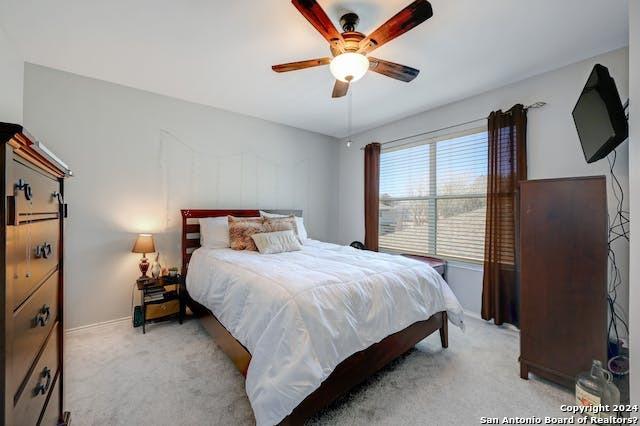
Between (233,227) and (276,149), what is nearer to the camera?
(233,227)

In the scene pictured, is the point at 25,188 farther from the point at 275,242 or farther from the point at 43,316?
the point at 275,242

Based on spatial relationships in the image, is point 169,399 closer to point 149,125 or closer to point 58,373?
point 58,373

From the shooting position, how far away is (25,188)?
879 millimetres

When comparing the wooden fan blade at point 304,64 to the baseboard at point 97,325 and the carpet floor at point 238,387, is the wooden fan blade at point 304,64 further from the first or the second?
the baseboard at point 97,325

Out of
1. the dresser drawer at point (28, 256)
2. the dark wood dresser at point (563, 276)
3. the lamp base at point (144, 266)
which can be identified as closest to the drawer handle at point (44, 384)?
the dresser drawer at point (28, 256)

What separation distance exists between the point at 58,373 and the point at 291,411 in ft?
4.02

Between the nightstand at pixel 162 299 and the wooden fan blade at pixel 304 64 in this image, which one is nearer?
the wooden fan blade at pixel 304 64

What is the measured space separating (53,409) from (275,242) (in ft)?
6.23

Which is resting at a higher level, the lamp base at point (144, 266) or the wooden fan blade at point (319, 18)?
the wooden fan blade at point (319, 18)

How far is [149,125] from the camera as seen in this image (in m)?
3.15

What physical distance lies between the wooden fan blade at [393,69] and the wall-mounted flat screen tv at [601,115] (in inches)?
43.1

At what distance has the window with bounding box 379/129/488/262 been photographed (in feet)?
10.6

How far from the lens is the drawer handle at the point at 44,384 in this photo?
1023 millimetres

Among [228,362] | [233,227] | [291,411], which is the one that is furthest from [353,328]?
[233,227]
